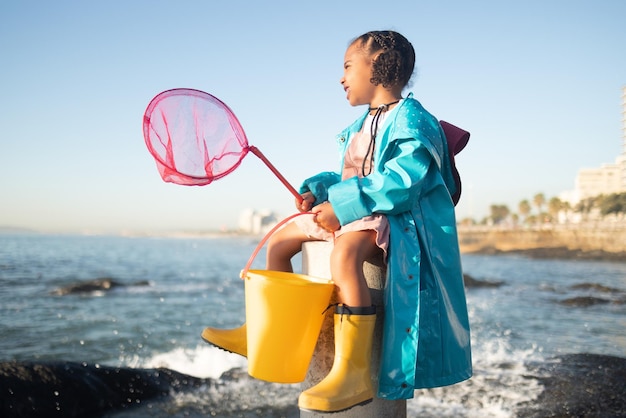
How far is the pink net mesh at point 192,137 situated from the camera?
244 centimetres

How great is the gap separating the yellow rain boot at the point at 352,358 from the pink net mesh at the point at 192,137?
82cm

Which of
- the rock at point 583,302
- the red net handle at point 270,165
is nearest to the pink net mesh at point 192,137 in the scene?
the red net handle at point 270,165

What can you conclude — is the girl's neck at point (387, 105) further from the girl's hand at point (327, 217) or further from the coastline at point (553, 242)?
the coastline at point (553, 242)

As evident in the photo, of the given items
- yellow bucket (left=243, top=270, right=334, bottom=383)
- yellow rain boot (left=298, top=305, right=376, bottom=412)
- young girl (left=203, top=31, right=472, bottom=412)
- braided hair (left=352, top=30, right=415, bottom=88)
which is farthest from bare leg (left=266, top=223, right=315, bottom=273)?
braided hair (left=352, top=30, right=415, bottom=88)

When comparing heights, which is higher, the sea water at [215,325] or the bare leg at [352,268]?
the bare leg at [352,268]

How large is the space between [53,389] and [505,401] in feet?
14.5

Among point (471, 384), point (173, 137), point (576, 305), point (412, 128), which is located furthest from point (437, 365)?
point (576, 305)

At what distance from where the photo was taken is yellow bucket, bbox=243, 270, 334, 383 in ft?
6.98

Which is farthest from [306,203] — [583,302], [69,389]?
[583,302]

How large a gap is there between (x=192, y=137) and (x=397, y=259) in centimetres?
103

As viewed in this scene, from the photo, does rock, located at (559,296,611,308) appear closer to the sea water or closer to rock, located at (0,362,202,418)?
the sea water

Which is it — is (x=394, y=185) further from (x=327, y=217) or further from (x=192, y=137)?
(x=192, y=137)

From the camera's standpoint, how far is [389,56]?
2.56 meters

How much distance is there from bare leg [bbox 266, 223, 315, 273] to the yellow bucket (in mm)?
390
